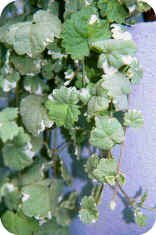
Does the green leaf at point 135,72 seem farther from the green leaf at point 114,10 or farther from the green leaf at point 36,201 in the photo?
the green leaf at point 36,201

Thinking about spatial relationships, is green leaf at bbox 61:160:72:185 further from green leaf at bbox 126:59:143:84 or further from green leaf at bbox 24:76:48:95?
green leaf at bbox 126:59:143:84

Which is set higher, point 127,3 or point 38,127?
point 127,3

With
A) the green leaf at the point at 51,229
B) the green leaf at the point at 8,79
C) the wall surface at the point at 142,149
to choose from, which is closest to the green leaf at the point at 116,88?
the wall surface at the point at 142,149

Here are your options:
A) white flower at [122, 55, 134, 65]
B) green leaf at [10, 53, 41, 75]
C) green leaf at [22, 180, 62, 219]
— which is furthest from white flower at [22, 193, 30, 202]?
white flower at [122, 55, 134, 65]

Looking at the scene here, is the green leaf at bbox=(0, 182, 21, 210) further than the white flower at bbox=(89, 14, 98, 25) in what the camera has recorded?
Yes

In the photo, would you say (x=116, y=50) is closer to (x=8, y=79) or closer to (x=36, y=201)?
(x=8, y=79)

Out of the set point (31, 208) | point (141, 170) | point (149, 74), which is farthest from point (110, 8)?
point (31, 208)

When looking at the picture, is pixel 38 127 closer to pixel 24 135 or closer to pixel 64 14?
pixel 24 135
